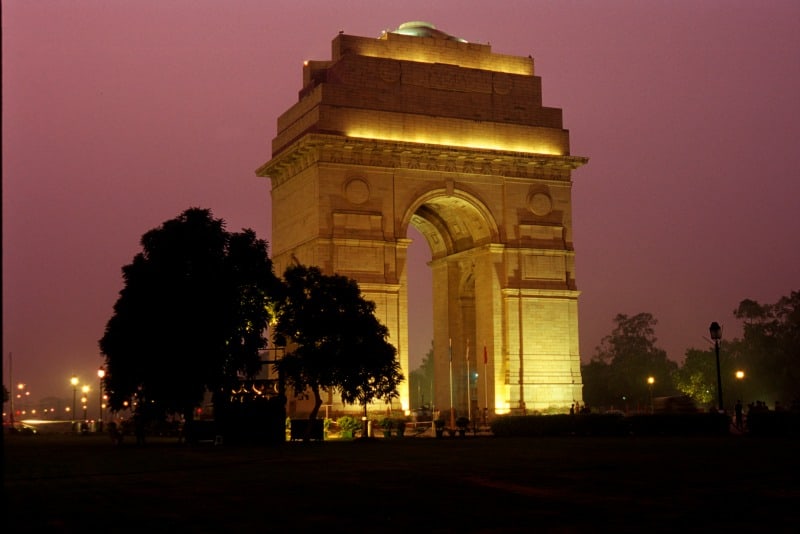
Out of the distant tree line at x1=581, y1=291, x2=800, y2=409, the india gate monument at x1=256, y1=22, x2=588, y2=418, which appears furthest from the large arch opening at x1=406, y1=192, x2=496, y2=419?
the distant tree line at x1=581, y1=291, x2=800, y2=409

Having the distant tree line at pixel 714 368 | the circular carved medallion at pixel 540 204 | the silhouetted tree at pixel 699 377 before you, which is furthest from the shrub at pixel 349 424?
the silhouetted tree at pixel 699 377

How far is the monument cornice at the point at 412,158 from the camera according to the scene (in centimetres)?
5738

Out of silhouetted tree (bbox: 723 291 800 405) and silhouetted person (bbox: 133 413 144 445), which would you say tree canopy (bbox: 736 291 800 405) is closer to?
silhouetted tree (bbox: 723 291 800 405)

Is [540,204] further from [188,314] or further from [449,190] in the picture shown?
[188,314]

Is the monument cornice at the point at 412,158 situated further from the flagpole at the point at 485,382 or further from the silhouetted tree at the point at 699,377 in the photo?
the silhouetted tree at the point at 699,377

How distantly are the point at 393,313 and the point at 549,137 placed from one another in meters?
13.8

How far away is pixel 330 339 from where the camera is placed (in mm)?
46281

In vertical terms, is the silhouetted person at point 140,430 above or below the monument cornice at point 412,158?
below

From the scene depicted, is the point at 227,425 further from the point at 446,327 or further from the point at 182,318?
the point at 446,327

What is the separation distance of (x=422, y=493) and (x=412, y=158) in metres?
42.3

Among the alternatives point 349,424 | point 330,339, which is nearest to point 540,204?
point 349,424

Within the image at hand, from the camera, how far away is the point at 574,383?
61.0 metres

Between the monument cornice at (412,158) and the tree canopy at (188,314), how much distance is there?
1204 centimetres

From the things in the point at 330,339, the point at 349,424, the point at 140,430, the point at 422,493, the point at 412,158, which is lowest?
the point at 422,493
